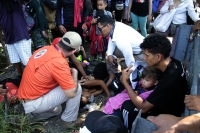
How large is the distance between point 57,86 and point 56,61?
461mm

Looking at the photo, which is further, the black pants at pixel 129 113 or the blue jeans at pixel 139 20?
the blue jeans at pixel 139 20

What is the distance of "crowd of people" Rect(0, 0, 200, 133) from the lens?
7.47 feet

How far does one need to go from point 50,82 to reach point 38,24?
165cm

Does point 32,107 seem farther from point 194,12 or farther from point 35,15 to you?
point 194,12

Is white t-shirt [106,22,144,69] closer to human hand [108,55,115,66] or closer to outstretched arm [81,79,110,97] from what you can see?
human hand [108,55,115,66]

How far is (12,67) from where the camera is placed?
468 centimetres

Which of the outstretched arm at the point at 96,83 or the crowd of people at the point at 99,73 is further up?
the crowd of people at the point at 99,73

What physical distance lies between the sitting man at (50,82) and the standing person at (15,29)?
0.89m

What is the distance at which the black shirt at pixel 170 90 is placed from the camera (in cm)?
227

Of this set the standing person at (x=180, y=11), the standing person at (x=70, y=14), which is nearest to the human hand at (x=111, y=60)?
the standing person at (x=70, y=14)

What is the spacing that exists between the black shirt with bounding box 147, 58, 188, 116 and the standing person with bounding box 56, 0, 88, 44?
247 centimetres

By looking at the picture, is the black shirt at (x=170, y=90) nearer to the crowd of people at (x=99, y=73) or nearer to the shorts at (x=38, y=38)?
the crowd of people at (x=99, y=73)

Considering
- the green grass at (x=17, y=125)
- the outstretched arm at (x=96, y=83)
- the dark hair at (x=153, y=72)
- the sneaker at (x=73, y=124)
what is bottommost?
the sneaker at (x=73, y=124)

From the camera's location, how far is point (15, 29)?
11.8 feet
